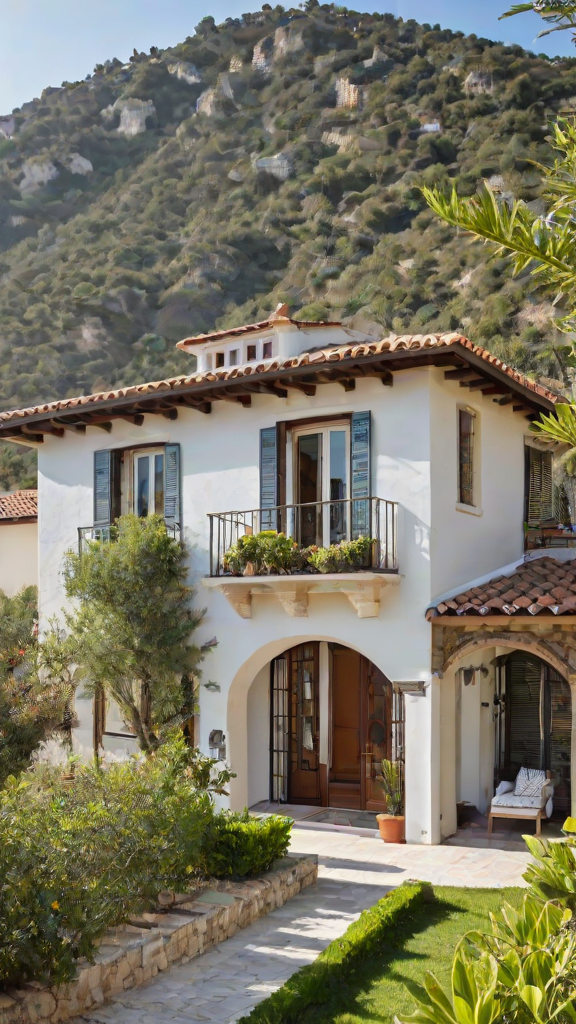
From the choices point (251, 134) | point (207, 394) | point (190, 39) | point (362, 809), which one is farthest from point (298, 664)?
point (190, 39)

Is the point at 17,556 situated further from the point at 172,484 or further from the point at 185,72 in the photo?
the point at 185,72

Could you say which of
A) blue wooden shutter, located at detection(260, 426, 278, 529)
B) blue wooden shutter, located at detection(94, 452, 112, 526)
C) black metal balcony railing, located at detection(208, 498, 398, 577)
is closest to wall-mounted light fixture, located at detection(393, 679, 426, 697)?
black metal balcony railing, located at detection(208, 498, 398, 577)

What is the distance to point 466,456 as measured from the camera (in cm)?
1452

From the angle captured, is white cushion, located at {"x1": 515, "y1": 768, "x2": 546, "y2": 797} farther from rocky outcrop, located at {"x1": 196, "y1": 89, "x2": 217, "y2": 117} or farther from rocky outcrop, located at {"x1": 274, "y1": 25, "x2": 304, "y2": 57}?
rocky outcrop, located at {"x1": 274, "y1": 25, "x2": 304, "y2": 57}

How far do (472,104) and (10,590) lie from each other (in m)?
36.1

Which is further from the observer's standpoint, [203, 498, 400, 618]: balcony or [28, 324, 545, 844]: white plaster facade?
[28, 324, 545, 844]: white plaster facade

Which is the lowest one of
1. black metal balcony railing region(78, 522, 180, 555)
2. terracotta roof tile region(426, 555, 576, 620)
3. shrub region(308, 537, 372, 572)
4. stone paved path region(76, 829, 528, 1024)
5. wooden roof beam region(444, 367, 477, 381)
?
stone paved path region(76, 829, 528, 1024)

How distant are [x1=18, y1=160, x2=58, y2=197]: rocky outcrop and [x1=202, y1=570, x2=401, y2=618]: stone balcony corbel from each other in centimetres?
5054

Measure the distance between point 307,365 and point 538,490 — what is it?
5629 millimetres

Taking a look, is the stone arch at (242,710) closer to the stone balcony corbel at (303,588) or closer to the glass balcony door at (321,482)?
the stone balcony corbel at (303,588)

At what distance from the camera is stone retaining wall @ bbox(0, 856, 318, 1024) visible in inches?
265

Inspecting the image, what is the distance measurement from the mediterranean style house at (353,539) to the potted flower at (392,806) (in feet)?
0.66

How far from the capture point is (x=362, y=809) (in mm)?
14773

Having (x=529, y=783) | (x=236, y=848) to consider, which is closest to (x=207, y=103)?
(x=529, y=783)
